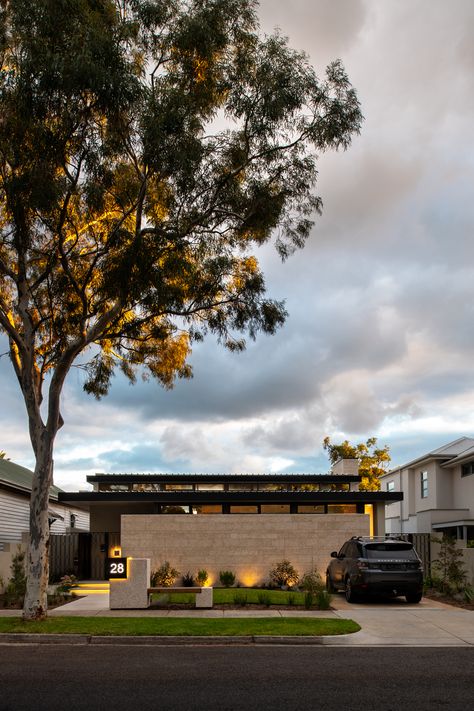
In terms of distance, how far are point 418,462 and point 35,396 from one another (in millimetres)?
30223

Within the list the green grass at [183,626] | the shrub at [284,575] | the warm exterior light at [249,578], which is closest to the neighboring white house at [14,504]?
the warm exterior light at [249,578]

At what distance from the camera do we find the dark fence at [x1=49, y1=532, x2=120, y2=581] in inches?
1126

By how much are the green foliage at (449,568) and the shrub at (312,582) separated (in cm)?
349

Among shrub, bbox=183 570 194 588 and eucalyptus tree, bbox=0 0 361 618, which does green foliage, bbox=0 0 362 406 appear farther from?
shrub, bbox=183 570 194 588

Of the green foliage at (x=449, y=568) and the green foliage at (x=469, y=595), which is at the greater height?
the green foliage at (x=449, y=568)

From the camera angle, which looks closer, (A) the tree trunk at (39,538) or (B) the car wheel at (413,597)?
(A) the tree trunk at (39,538)

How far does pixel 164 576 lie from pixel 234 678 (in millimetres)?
14557

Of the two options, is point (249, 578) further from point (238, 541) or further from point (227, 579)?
point (238, 541)

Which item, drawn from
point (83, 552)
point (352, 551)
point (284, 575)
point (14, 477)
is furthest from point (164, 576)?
point (14, 477)

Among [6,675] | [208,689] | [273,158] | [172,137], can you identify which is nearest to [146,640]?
[6,675]

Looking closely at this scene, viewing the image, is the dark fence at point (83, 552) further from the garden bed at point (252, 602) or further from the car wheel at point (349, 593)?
the car wheel at point (349, 593)

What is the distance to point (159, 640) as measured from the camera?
45.6 feet

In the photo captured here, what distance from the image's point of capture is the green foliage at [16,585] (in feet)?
65.1

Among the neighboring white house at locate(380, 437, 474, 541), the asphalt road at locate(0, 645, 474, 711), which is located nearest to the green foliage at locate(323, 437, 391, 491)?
the neighboring white house at locate(380, 437, 474, 541)
